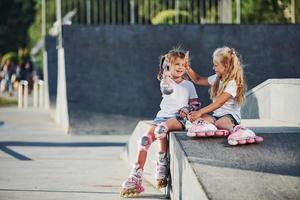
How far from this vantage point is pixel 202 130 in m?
8.67

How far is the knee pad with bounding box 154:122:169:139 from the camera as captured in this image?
899cm

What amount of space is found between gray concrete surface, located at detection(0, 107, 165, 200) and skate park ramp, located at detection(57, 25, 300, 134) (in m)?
0.72

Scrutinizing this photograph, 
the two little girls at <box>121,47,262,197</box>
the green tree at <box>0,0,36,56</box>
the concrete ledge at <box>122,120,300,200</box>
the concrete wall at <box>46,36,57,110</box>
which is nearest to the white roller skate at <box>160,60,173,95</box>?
the two little girls at <box>121,47,262,197</box>

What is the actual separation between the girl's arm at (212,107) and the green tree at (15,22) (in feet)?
234

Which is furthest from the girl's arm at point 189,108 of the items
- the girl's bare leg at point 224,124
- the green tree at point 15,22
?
the green tree at point 15,22

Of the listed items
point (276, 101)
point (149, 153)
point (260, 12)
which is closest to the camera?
point (149, 153)

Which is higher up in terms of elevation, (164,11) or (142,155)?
(164,11)

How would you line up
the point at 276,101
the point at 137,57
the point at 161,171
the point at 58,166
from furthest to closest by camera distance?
1. the point at 137,57
2. the point at 58,166
3. the point at 276,101
4. the point at 161,171

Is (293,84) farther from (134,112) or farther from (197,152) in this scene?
(134,112)

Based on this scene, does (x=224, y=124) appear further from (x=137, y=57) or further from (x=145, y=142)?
(x=137, y=57)

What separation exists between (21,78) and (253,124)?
2990cm

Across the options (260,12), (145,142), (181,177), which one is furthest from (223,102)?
(260,12)

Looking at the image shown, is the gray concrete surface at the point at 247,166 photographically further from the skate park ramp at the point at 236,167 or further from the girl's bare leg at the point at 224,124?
the girl's bare leg at the point at 224,124

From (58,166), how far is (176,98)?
3.25 meters
